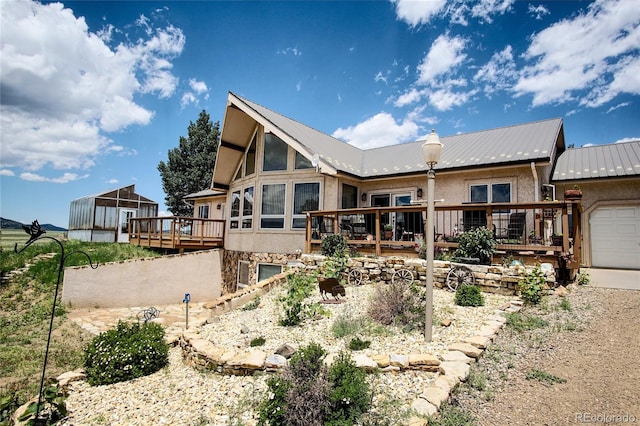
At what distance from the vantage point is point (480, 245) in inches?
291

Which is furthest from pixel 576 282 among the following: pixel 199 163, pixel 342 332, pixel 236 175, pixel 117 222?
pixel 199 163

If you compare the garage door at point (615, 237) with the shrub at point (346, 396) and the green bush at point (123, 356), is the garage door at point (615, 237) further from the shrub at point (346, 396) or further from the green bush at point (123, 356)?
the green bush at point (123, 356)

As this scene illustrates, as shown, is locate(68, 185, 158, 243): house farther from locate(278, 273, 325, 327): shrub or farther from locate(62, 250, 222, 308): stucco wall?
locate(278, 273, 325, 327): shrub

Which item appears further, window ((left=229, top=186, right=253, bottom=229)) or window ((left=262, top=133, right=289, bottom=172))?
window ((left=229, top=186, right=253, bottom=229))

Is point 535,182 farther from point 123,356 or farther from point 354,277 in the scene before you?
point 123,356

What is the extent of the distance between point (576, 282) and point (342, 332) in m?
6.47

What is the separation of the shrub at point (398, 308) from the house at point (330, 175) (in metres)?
4.46

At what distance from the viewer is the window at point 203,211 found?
2036 cm

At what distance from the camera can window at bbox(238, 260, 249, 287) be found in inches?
525

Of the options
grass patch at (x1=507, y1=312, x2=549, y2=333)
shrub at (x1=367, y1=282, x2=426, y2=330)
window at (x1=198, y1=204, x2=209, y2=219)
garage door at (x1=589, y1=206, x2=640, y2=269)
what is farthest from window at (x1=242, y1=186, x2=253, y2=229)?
garage door at (x1=589, y1=206, x2=640, y2=269)

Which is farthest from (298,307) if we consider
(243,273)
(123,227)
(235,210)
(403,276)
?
(123,227)

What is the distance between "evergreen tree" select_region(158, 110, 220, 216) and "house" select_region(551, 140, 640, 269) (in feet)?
88.3

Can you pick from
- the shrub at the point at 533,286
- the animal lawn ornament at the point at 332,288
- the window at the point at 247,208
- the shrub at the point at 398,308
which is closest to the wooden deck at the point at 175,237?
the window at the point at 247,208

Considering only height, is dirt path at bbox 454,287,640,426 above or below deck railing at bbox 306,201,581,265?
below
